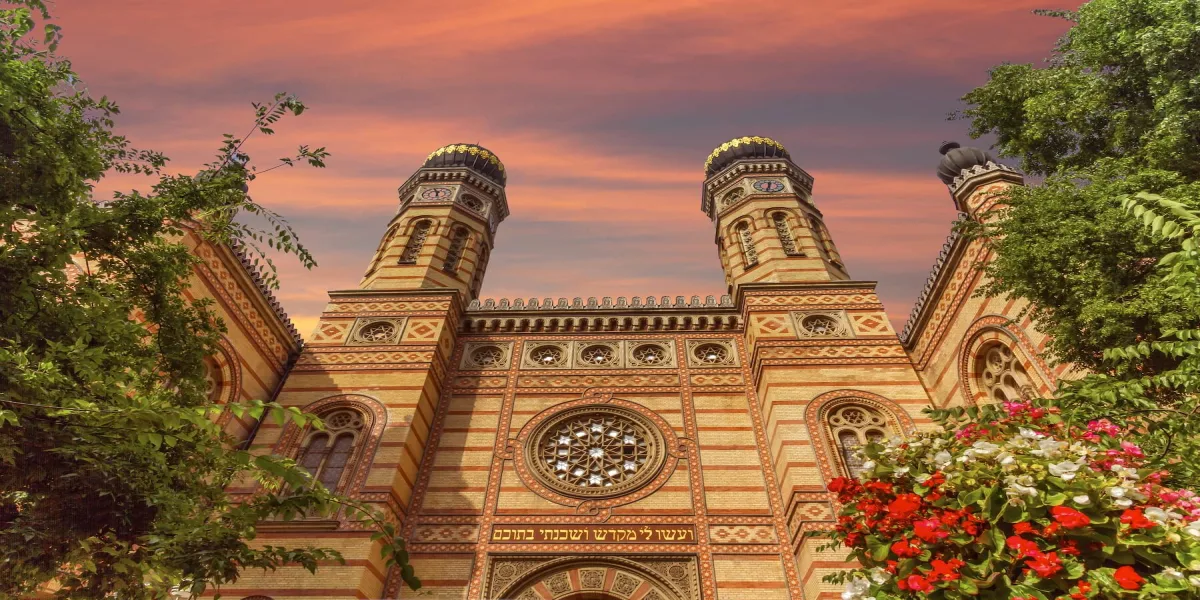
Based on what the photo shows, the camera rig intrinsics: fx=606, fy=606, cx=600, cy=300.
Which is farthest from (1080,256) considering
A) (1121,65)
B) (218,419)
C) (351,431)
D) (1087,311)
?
(218,419)

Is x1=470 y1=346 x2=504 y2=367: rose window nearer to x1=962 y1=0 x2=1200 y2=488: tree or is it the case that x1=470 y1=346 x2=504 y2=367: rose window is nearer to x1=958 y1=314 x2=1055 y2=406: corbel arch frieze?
x1=958 y1=314 x2=1055 y2=406: corbel arch frieze

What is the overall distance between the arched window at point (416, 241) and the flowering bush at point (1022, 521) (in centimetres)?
1433

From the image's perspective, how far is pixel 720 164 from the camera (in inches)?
808

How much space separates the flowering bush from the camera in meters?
3.14

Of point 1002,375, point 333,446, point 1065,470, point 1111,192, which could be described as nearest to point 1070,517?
point 1065,470

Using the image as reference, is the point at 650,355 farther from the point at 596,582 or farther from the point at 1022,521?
the point at 1022,521

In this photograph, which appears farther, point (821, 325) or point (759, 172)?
point (759, 172)

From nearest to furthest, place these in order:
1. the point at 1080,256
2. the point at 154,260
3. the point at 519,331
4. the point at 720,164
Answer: the point at 154,260 < the point at 1080,256 < the point at 519,331 < the point at 720,164

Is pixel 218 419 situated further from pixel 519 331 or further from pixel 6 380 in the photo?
pixel 6 380

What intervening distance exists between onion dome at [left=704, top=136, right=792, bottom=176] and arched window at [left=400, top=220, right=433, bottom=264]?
31.7 ft

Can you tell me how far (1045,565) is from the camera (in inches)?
123

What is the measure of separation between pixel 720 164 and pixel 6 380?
18920 mm

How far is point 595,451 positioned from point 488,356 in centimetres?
377

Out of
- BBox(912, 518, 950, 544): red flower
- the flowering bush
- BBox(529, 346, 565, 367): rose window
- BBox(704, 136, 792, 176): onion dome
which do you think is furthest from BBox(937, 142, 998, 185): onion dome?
BBox(912, 518, 950, 544): red flower
